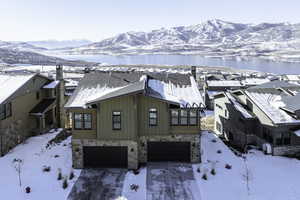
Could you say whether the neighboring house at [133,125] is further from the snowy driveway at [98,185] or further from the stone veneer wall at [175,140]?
the snowy driveway at [98,185]

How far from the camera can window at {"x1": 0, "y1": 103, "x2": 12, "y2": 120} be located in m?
23.6

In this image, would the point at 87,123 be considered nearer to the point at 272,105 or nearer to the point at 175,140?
the point at 175,140

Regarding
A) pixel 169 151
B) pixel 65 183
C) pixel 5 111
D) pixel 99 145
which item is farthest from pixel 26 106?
pixel 169 151

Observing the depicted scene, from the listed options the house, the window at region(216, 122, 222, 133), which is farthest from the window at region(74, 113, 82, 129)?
the window at region(216, 122, 222, 133)

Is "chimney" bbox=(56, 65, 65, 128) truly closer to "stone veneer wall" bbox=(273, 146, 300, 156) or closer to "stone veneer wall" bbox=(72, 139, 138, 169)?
"stone veneer wall" bbox=(72, 139, 138, 169)

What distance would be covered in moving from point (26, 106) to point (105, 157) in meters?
10.9

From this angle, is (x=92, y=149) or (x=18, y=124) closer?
(x=92, y=149)

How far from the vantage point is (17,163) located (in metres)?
21.9

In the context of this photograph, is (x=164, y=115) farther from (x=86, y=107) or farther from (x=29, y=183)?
(x=29, y=183)

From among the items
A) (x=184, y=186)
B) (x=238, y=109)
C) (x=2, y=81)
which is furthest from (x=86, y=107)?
(x=238, y=109)

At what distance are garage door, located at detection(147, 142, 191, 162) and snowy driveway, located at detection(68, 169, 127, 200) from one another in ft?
8.33

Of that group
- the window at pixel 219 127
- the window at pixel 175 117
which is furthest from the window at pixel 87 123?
the window at pixel 219 127

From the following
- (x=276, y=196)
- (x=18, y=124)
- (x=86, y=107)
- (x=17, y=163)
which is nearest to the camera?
(x=276, y=196)

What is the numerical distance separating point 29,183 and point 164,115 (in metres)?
9.81
